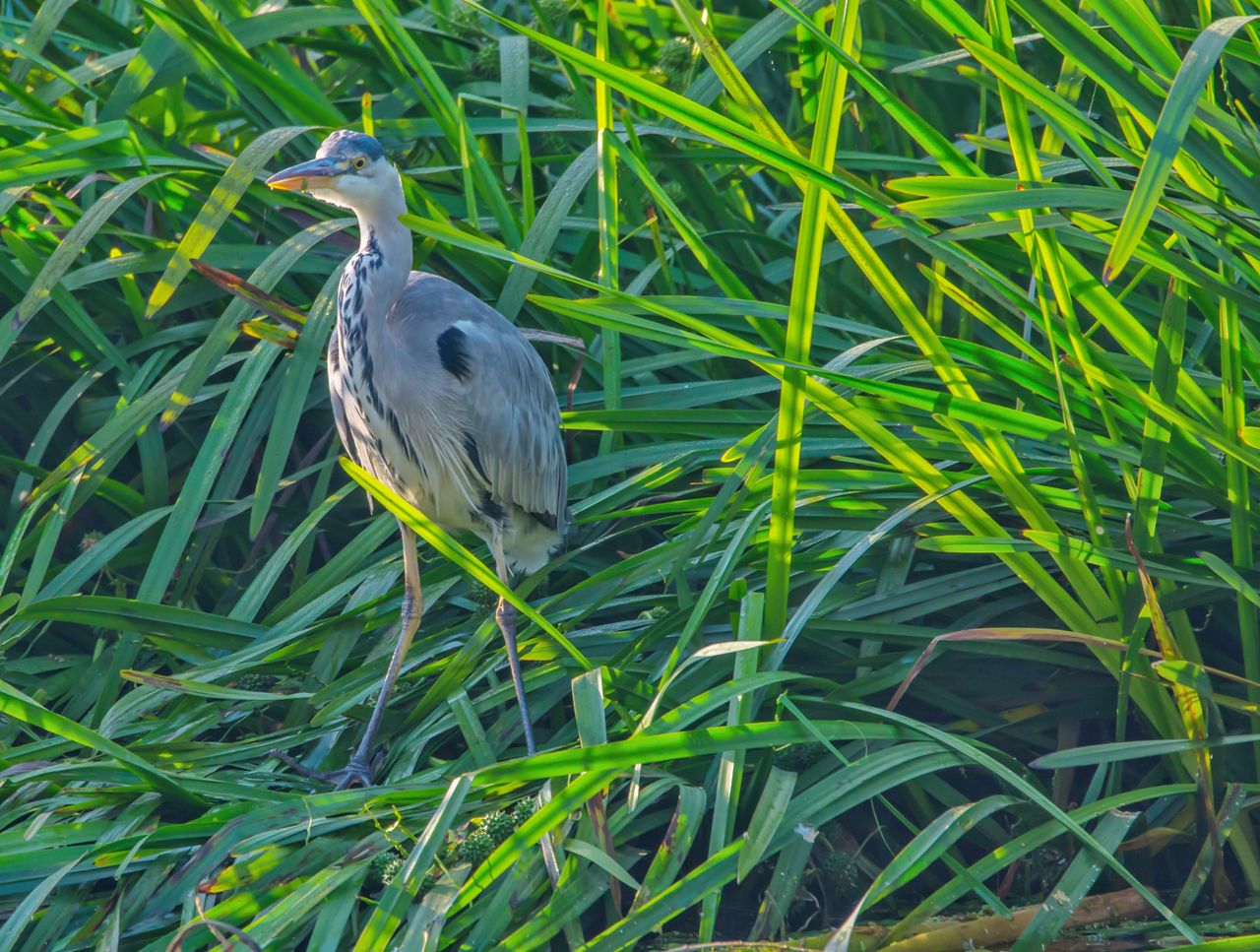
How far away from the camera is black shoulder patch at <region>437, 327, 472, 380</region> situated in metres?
2.83

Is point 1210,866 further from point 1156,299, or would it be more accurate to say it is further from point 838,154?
point 838,154

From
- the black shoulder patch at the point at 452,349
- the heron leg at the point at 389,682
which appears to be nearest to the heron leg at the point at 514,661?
the heron leg at the point at 389,682

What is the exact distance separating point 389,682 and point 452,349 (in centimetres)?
72

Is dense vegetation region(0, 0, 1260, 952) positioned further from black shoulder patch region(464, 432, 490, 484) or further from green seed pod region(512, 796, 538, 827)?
black shoulder patch region(464, 432, 490, 484)

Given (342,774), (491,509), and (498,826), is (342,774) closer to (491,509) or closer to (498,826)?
(498,826)

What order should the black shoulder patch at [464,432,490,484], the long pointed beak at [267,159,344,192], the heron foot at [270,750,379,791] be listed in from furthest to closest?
1. the black shoulder patch at [464,432,490,484]
2. the long pointed beak at [267,159,344,192]
3. the heron foot at [270,750,379,791]

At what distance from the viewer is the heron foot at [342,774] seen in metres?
2.59

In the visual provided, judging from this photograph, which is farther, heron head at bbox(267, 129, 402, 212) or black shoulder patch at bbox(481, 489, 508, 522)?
black shoulder patch at bbox(481, 489, 508, 522)

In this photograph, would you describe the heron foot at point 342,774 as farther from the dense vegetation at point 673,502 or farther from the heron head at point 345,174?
the heron head at point 345,174

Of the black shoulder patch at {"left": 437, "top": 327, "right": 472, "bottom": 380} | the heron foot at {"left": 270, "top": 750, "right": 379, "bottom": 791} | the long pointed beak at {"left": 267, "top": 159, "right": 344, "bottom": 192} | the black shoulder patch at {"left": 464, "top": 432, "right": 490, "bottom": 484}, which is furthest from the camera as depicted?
the black shoulder patch at {"left": 464, "top": 432, "right": 490, "bottom": 484}

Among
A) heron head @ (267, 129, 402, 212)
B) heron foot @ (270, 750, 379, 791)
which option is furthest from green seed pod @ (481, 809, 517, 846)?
heron head @ (267, 129, 402, 212)

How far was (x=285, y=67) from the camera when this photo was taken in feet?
11.1

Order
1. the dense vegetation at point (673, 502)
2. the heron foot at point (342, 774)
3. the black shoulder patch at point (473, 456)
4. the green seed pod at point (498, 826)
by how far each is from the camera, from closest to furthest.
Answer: the dense vegetation at point (673, 502)
the green seed pod at point (498, 826)
the heron foot at point (342, 774)
the black shoulder patch at point (473, 456)

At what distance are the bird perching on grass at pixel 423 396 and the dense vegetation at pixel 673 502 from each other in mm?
111
